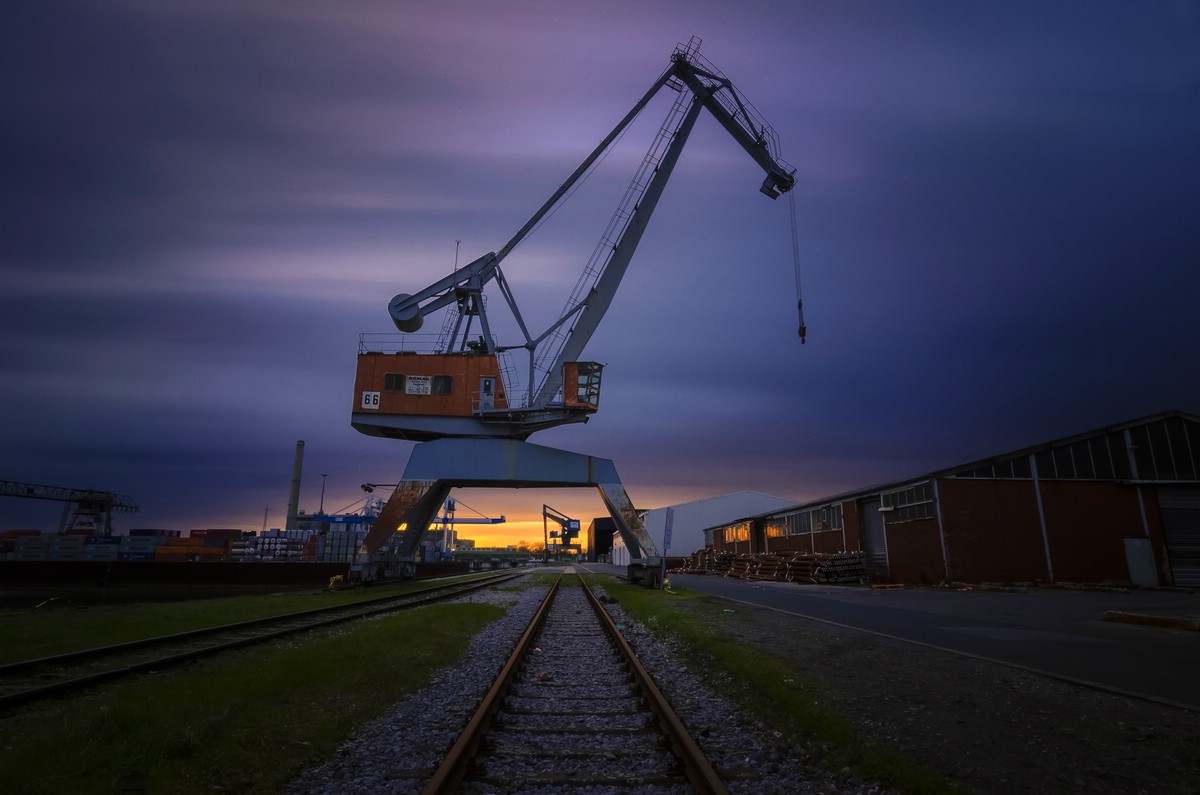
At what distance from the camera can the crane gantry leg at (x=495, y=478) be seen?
2814cm

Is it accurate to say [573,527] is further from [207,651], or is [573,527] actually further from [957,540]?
[207,651]

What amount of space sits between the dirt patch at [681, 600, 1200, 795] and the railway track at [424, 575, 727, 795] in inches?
74.9

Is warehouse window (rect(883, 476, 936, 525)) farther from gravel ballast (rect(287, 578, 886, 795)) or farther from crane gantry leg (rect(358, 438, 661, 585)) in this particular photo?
gravel ballast (rect(287, 578, 886, 795))

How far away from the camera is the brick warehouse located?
89.4 ft

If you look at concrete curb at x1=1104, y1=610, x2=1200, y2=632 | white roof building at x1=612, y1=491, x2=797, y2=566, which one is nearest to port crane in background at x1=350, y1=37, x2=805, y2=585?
concrete curb at x1=1104, y1=610, x2=1200, y2=632

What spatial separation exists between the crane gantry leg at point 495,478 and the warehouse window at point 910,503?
38.8 ft

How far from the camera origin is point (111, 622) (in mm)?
15438

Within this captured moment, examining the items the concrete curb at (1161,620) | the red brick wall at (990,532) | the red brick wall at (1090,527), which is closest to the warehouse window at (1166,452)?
the red brick wall at (1090,527)

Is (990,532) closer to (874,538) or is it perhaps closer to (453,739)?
(874,538)

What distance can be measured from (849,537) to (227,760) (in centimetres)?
3424

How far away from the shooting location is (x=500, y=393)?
28.7 meters

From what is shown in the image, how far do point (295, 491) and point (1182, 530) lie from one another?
92.3 meters

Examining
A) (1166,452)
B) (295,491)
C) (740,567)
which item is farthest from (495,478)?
(295,491)

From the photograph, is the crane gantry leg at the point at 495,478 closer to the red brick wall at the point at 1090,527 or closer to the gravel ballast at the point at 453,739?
the red brick wall at the point at 1090,527
